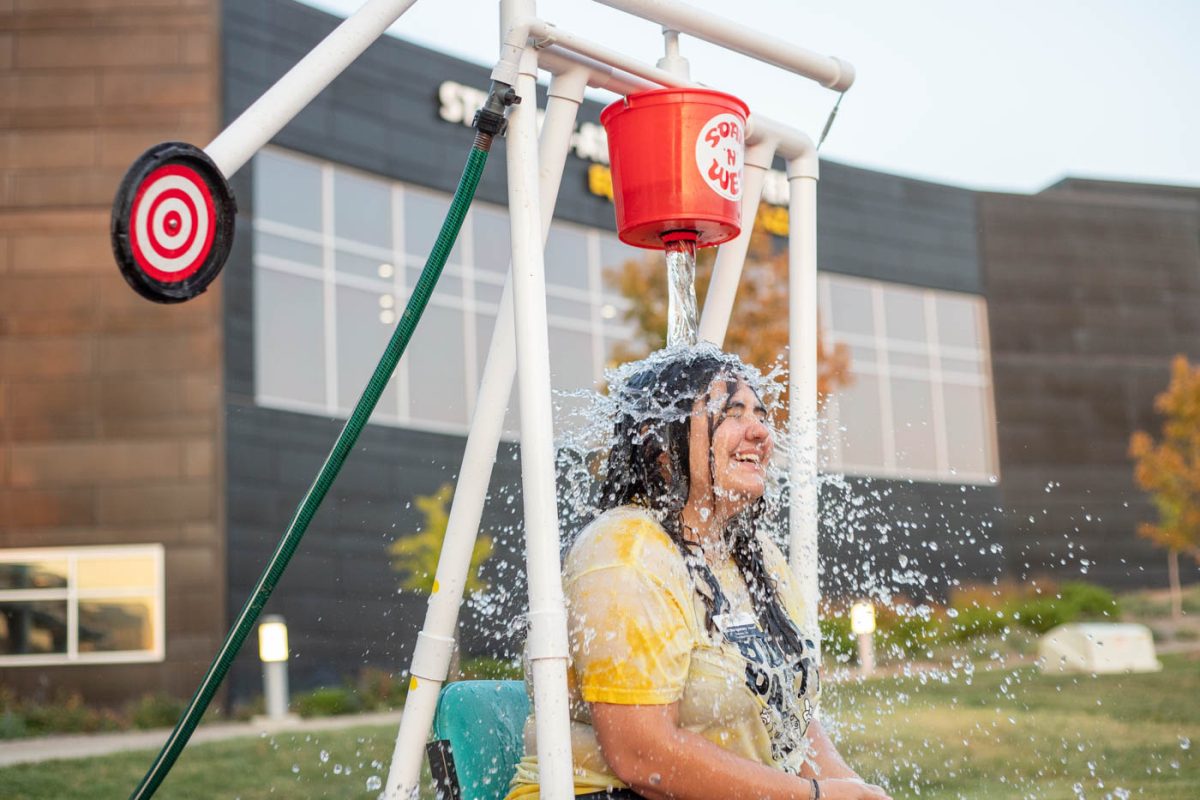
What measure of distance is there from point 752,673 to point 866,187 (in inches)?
916

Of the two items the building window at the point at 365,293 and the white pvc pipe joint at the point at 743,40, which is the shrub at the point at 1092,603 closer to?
the building window at the point at 365,293

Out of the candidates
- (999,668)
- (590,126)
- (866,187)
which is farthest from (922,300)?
(999,668)

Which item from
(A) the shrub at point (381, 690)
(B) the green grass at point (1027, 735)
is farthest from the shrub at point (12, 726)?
(B) the green grass at point (1027, 735)

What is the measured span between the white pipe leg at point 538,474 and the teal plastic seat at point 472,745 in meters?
0.38

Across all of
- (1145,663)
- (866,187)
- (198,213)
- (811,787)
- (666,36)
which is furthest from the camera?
(866,187)

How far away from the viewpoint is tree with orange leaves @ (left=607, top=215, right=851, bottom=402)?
18.3 meters

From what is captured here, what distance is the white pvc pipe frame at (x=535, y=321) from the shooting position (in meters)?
2.19

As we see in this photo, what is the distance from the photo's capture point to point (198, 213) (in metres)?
2.15

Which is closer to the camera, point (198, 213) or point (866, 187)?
point (198, 213)

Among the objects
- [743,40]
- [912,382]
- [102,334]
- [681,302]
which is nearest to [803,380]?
[681,302]

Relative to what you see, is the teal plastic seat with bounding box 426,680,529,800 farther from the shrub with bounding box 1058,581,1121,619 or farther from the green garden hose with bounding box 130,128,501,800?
the shrub with bounding box 1058,581,1121,619

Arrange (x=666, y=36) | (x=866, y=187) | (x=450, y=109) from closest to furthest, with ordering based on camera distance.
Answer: (x=666, y=36) < (x=450, y=109) < (x=866, y=187)

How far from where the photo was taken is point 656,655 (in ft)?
7.34

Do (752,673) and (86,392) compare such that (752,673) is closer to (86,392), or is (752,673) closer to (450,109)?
(86,392)
